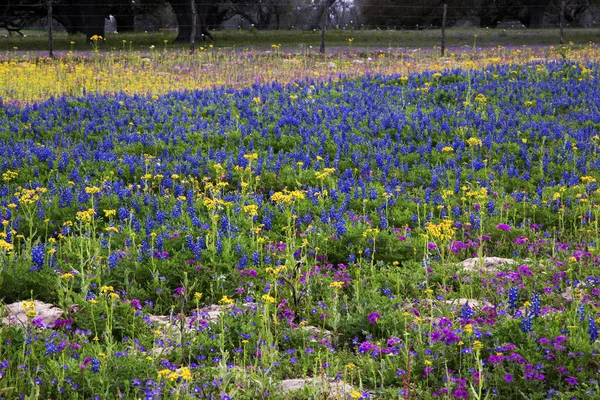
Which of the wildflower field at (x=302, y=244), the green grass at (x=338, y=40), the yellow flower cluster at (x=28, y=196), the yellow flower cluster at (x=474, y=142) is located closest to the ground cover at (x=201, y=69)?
the wildflower field at (x=302, y=244)

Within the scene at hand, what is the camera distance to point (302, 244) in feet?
22.1

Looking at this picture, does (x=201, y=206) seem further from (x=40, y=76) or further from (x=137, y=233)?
(x=40, y=76)

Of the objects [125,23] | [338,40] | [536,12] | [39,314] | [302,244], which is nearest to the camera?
[39,314]

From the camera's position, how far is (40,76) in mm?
18828

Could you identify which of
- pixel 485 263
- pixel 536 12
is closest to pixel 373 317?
pixel 485 263

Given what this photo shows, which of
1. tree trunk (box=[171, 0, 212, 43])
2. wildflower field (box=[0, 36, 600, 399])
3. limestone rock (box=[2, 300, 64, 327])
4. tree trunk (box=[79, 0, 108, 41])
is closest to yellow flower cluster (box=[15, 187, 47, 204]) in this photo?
wildflower field (box=[0, 36, 600, 399])

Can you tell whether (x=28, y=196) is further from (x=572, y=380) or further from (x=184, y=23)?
(x=184, y=23)

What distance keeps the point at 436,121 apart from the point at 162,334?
28.5 feet

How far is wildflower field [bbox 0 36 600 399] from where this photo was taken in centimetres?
473

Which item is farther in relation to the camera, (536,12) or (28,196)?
(536,12)

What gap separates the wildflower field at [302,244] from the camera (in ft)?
15.5

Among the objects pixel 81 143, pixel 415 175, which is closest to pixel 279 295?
pixel 415 175

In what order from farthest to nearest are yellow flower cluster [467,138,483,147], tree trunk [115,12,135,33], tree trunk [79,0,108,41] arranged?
1. tree trunk [115,12,135,33]
2. tree trunk [79,0,108,41]
3. yellow flower cluster [467,138,483,147]

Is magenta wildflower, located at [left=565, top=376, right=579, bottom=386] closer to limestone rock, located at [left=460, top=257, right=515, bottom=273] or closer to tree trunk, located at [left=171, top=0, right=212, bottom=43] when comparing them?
limestone rock, located at [left=460, top=257, right=515, bottom=273]
